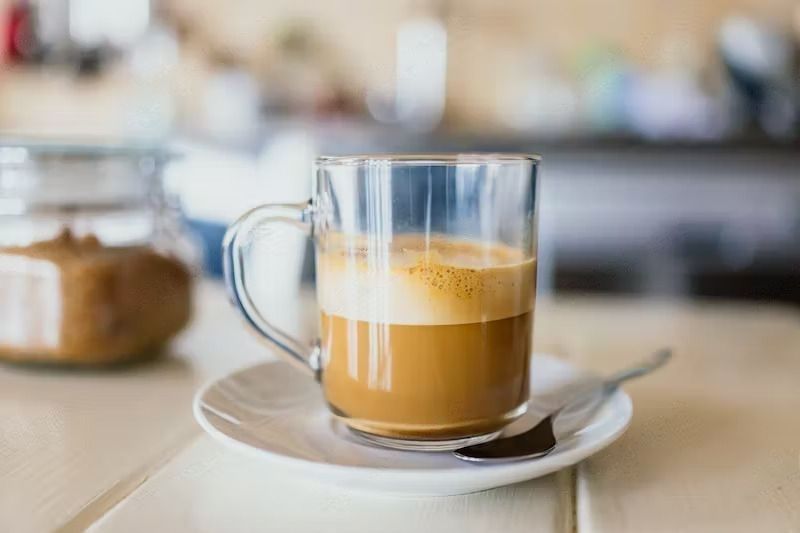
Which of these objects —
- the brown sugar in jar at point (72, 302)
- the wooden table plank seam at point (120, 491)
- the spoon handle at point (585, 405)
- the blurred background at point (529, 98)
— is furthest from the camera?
the blurred background at point (529, 98)

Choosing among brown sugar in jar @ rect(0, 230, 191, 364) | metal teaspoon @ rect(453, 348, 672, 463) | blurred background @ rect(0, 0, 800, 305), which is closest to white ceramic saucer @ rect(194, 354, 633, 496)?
metal teaspoon @ rect(453, 348, 672, 463)

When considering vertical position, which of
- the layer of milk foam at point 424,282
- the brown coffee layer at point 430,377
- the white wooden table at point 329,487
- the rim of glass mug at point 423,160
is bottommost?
the white wooden table at point 329,487

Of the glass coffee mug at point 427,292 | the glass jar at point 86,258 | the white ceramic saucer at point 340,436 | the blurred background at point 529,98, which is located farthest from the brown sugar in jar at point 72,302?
the blurred background at point 529,98

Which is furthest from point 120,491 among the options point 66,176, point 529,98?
point 529,98

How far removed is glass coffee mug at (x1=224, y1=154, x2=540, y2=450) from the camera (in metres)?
0.49

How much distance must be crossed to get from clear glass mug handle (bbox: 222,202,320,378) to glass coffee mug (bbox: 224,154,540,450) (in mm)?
23

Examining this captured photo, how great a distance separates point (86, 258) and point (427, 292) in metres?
0.36

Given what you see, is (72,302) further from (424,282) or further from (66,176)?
(424,282)

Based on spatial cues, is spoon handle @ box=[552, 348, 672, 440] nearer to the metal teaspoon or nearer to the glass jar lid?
the metal teaspoon

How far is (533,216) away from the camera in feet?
1.78

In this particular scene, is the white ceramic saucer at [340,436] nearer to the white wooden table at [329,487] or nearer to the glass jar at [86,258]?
the white wooden table at [329,487]

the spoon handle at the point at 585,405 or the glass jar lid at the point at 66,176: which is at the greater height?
the glass jar lid at the point at 66,176

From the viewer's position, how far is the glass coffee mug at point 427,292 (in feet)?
1.62

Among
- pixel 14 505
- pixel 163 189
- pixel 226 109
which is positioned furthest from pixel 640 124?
pixel 14 505
